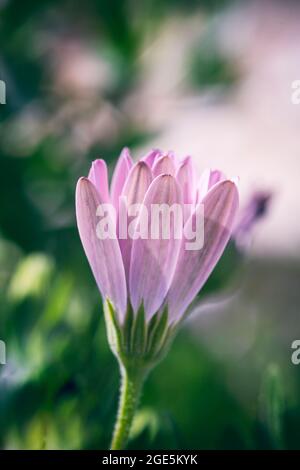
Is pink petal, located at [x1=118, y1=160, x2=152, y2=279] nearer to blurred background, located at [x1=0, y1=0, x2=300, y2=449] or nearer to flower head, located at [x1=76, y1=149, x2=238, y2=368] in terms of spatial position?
flower head, located at [x1=76, y1=149, x2=238, y2=368]

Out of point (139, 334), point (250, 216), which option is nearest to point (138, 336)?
point (139, 334)

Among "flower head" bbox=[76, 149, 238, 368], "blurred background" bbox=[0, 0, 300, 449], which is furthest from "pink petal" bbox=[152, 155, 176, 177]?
"blurred background" bbox=[0, 0, 300, 449]

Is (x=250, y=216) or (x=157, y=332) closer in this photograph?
(x=157, y=332)

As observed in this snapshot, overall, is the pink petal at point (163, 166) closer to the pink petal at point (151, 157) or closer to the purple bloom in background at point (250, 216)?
the pink petal at point (151, 157)

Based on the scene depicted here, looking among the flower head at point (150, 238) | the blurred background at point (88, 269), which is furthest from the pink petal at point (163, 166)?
the blurred background at point (88, 269)

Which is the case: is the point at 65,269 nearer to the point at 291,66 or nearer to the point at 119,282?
the point at 119,282

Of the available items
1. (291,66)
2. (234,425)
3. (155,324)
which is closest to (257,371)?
(234,425)

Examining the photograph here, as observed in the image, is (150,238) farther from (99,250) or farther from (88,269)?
(88,269)
